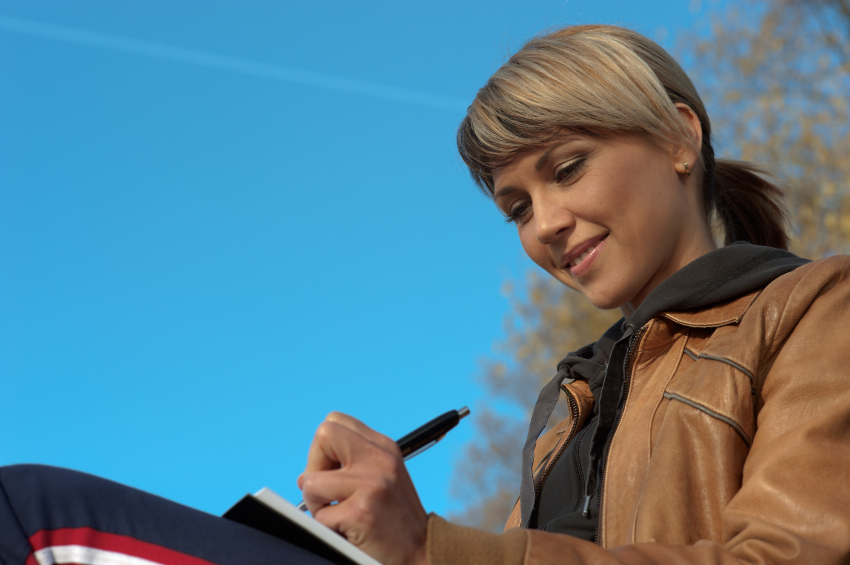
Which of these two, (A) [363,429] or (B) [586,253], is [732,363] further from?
(A) [363,429]

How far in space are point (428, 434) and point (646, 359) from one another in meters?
0.61

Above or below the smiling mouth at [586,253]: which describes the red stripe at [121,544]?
below

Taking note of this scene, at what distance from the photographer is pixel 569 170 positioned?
7.32ft

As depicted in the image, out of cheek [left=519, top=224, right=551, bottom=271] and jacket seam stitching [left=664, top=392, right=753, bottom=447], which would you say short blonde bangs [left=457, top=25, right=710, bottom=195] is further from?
jacket seam stitching [left=664, top=392, right=753, bottom=447]

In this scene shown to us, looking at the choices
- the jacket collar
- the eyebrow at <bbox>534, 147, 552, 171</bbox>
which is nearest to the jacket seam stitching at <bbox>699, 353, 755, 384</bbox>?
the jacket collar

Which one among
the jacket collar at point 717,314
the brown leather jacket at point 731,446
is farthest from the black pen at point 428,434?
the jacket collar at point 717,314

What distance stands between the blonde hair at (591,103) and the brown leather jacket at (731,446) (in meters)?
0.57

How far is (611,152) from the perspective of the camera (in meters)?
Answer: 2.20

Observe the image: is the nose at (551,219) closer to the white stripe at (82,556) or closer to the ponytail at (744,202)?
the ponytail at (744,202)

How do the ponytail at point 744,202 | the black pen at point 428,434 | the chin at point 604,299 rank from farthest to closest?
1. the ponytail at point 744,202
2. the chin at point 604,299
3. the black pen at point 428,434

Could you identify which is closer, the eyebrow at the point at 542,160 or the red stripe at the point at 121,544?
the red stripe at the point at 121,544

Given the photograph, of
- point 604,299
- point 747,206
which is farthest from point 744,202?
point 604,299

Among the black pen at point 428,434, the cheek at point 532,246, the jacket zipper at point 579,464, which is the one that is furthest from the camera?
the cheek at point 532,246

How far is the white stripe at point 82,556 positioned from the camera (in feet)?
3.51
